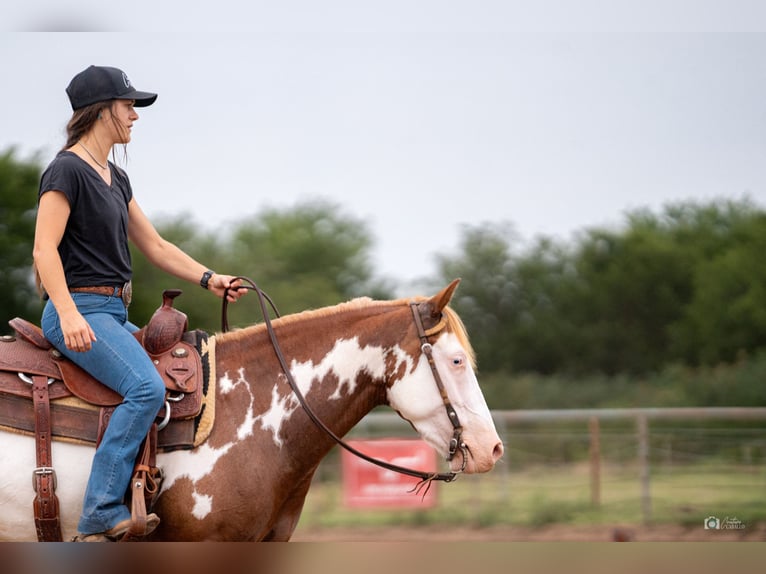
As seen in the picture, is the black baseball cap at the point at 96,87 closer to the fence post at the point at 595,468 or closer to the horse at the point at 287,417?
the horse at the point at 287,417

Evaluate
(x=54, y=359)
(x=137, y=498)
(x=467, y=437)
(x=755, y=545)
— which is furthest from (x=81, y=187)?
(x=755, y=545)

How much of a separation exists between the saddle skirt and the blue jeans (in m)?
0.07

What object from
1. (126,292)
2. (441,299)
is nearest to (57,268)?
(126,292)

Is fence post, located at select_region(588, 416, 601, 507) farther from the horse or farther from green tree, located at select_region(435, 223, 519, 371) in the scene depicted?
green tree, located at select_region(435, 223, 519, 371)

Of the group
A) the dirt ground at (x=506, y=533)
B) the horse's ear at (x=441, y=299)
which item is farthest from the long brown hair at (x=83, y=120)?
the dirt ground at (x=506, y=533)

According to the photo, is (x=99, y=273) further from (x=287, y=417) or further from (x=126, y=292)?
(x=287, y=417)

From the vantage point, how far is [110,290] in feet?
12.0

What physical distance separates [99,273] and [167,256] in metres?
0.60

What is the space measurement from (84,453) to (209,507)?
53cm

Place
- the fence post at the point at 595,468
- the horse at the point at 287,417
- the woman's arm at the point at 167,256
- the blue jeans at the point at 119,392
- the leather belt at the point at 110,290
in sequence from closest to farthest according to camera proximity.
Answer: the blue jeans at the point at 119,392 < the horse at the point at 287,417 < the leather belt at the point at 110,290 < the woman's arm at the point at 167,256 < the fence post at the point at 595,468

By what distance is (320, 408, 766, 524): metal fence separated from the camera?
1195 cm

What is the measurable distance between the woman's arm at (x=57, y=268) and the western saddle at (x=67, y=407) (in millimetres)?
218

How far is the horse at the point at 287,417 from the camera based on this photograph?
351cm

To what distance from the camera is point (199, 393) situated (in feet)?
11.9
